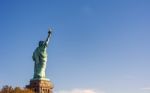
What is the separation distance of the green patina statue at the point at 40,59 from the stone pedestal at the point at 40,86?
1054 mm

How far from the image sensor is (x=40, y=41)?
266ft

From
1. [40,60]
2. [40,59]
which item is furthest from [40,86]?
[40,59]


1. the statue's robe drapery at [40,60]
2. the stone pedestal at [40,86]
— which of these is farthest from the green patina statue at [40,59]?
the stone pedestal at [40,86]

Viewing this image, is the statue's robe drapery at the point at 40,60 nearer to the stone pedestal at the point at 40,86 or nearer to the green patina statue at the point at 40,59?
the green patina statue at the point at 40,59

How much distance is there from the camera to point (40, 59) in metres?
80.1

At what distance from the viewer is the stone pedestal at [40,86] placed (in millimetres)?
77375

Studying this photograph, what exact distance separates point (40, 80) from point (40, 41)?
→ 7.72 metres

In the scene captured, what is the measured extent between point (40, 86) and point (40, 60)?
17.8 feet

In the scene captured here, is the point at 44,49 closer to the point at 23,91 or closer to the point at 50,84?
the point at 50,84

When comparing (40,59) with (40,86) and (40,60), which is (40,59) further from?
(40,86)

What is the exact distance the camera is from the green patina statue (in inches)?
3118

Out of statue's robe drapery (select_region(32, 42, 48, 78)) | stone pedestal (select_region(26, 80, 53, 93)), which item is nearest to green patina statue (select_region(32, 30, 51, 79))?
statue's robe drapery (select_region(32, 42, 48, 78))

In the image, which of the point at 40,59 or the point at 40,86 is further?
the point at 40,59

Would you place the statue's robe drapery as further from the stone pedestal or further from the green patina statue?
the stone pedestal
